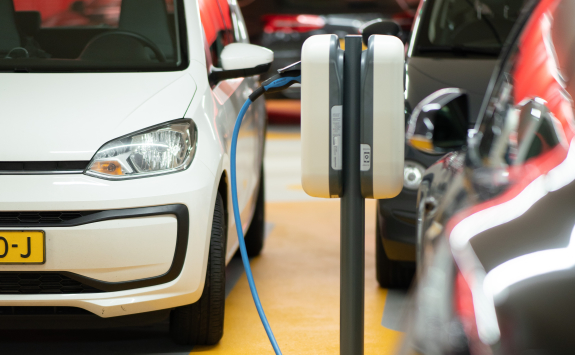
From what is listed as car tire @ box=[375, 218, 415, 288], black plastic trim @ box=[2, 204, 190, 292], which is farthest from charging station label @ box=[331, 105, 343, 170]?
car tire @ box=[375, 218, 415, 288]

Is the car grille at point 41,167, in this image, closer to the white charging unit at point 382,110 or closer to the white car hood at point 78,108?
the white car hood at point 78,108

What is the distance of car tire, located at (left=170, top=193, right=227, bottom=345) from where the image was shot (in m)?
2.84

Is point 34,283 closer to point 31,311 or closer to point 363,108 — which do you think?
point 31,311

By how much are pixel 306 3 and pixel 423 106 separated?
6.59 m

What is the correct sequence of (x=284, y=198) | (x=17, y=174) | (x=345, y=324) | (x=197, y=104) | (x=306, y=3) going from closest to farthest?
(x=345, y=324) < (x=17, y=174) < (x=197, y=104) < (x=284, y=198) < (x=306, y=3)

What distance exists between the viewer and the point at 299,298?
3711 mm

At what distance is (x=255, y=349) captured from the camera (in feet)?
9.93

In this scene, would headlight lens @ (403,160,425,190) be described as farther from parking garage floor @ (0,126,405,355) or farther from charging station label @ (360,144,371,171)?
charging station label @ (360,144,371,171)

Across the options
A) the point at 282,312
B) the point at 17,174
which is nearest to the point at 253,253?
the point at 282,312

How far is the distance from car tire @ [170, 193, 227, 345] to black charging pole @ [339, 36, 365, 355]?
1053mm

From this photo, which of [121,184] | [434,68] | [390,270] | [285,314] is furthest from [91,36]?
[390,270]

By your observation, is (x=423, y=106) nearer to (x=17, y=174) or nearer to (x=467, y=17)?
(x=467, y=17)

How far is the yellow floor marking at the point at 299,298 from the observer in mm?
3084

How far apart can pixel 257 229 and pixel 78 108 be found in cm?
189
